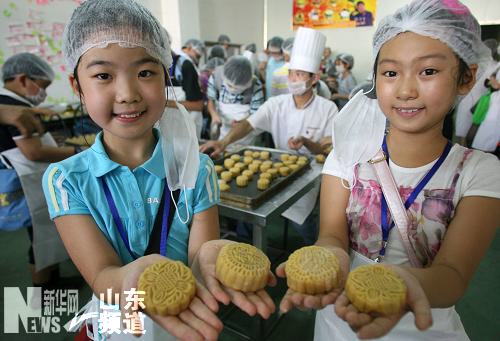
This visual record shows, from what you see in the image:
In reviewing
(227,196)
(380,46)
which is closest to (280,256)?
(227,196)

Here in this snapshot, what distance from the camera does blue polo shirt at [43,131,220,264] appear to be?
1.13 meters

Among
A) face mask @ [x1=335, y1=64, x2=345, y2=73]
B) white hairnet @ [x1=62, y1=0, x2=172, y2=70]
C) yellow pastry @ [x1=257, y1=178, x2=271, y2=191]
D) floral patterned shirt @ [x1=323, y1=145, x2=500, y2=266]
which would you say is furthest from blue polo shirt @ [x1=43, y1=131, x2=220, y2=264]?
face mask @ [x1=335, y1=64, x2=345, y2=73]

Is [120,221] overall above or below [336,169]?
below

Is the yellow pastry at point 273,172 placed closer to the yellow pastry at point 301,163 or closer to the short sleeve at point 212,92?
the yellow pastry at point 301,163

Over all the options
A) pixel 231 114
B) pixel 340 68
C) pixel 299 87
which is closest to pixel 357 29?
pixel 340 68

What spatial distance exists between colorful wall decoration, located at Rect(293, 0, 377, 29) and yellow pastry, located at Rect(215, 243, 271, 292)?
964 cm

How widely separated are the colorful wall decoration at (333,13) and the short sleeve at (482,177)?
30.0ft

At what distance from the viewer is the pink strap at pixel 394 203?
3.85ft

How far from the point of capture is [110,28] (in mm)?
1086

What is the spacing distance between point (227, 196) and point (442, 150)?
1257mm

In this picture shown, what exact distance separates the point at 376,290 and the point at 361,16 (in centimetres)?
978

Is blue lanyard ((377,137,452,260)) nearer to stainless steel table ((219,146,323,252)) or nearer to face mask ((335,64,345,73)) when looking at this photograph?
stainless steel table ((219,146,323,252))

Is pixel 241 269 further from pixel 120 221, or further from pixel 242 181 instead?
pixel 242 181

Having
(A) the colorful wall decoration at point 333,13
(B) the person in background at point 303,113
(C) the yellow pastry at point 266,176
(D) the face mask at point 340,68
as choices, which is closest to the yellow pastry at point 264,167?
(C) the yellow pastry at point 266,176
